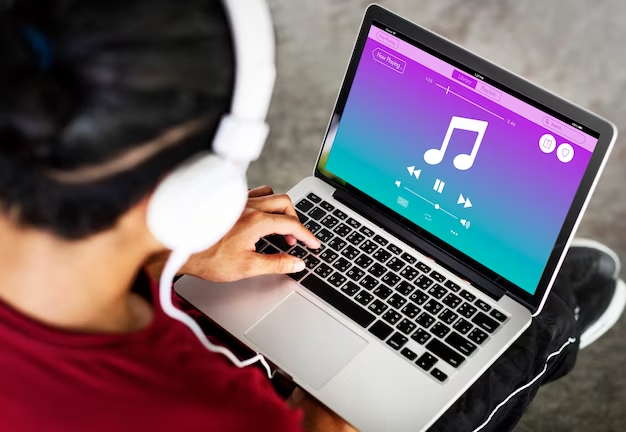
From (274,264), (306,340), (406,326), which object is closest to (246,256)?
(274,264)

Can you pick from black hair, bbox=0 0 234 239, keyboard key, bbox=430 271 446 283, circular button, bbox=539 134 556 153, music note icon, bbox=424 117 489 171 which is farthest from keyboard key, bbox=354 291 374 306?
black hair, bbox=0 0 234 239

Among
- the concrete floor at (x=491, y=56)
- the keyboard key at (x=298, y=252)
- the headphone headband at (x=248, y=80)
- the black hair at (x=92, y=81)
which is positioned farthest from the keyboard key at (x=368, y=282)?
the concrete floor at (x=491, y=56)

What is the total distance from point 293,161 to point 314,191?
2.34 ft

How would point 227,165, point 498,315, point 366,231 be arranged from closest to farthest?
point 227,165 < point 498,315 < point 366,231

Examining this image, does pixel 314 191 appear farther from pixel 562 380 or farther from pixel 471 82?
pixel 562 380

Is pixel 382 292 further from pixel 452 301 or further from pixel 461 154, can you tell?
pixel 461 154

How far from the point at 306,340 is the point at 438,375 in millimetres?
190

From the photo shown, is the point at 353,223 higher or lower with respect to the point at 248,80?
lower

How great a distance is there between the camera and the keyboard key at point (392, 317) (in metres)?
1.07

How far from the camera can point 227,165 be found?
2.41ft

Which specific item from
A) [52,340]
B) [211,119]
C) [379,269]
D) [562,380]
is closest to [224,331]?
[379,269]

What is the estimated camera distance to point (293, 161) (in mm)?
1934

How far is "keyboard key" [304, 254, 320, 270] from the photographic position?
1140mm

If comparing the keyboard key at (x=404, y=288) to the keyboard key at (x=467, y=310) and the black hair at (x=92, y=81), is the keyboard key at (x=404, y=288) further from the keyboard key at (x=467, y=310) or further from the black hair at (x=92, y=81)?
the black hair at (x=92, y=81)
